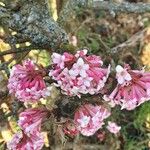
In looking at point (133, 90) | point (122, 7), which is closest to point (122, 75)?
point (133, 90)

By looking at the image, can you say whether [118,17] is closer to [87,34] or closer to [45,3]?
[87,34]

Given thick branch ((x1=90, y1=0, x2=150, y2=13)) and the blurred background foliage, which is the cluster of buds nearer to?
thick branch ((x1=90, y1=0, x2=150, y2=13))

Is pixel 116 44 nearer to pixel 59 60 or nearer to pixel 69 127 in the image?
pixel 69 127

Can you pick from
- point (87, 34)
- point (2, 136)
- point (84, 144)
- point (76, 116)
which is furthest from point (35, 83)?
point (87, 34)

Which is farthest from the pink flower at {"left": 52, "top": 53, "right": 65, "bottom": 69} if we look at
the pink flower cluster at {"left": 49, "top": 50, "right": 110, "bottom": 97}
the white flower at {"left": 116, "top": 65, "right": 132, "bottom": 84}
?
the white flower at {"left": 116, "top": 65, "right": 132, "bottom": 84}

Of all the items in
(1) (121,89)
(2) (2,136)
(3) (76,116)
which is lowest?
(2) (2,136)

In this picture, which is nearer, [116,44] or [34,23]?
[34,23]
